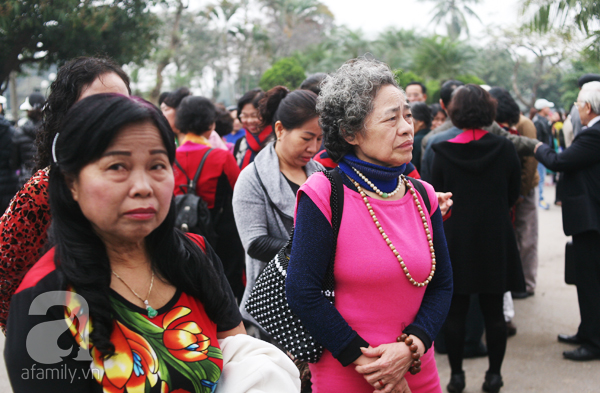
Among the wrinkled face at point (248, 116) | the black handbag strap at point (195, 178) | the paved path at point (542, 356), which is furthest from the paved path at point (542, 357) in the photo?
the wrinkled face at point (248, 116)

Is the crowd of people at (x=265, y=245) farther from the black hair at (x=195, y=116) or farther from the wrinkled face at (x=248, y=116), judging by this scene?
the wrinkled face at (x=248, y=116)

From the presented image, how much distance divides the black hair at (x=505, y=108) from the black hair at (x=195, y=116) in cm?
282

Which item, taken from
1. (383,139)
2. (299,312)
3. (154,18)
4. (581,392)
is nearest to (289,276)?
(299,312)

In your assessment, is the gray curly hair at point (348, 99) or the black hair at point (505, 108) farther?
the black hair at point (505, 108)

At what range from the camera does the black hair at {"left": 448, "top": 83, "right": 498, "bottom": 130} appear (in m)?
3.64

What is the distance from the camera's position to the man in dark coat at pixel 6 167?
518 centimetres

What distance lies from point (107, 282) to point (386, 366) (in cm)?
108

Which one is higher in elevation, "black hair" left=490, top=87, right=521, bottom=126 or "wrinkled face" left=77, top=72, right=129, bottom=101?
"wrinkled face" left=77, top=72, right=129, bottom=101

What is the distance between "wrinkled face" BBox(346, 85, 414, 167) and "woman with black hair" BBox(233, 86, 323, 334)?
85 centimetres

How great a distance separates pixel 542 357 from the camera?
4410 mm

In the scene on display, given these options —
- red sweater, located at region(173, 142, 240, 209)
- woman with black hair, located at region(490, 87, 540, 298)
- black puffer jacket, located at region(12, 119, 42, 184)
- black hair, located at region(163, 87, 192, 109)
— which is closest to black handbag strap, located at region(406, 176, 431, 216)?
red sweater, located at region(173, 142, 240, 209)

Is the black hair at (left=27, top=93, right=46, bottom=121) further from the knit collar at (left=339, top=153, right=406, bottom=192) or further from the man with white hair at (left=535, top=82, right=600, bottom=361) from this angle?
the man with white hair at (left=535, top=82, right=600, bottom=361)


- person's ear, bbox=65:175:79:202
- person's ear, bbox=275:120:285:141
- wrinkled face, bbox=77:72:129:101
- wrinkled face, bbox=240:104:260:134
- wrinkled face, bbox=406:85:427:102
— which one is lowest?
wrinkled face, bbox=240:104:260:134

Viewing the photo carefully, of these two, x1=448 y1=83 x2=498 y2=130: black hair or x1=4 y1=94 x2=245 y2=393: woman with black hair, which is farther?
x1=448 y1=83 x2=498 y2=130: black hair
